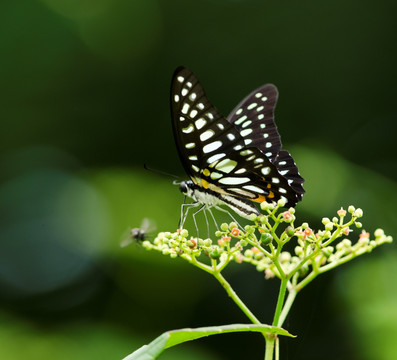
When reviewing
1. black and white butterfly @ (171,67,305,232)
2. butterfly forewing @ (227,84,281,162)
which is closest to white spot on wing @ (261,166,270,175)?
black and white butterfly @ (171,67,305,232)

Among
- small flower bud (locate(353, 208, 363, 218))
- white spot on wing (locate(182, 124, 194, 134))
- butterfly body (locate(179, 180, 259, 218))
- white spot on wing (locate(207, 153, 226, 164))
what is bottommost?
small flower bud (locate(353, 208, 363, 218))

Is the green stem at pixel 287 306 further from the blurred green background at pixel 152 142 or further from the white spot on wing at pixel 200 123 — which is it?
the blurred green background at pixel 152 142

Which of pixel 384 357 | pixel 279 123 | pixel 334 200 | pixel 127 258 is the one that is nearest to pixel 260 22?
pixel 279 123

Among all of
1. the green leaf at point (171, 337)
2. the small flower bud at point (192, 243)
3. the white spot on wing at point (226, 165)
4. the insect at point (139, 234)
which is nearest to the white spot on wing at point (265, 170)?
the white spot on wing at point (226, 165)

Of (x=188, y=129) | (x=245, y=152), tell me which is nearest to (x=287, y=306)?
(x=245, y=152)

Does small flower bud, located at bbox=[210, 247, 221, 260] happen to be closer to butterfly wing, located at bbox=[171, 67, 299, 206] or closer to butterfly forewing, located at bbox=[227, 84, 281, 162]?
butterfly wing, located at bbox=[171, 67, 299, 206]
